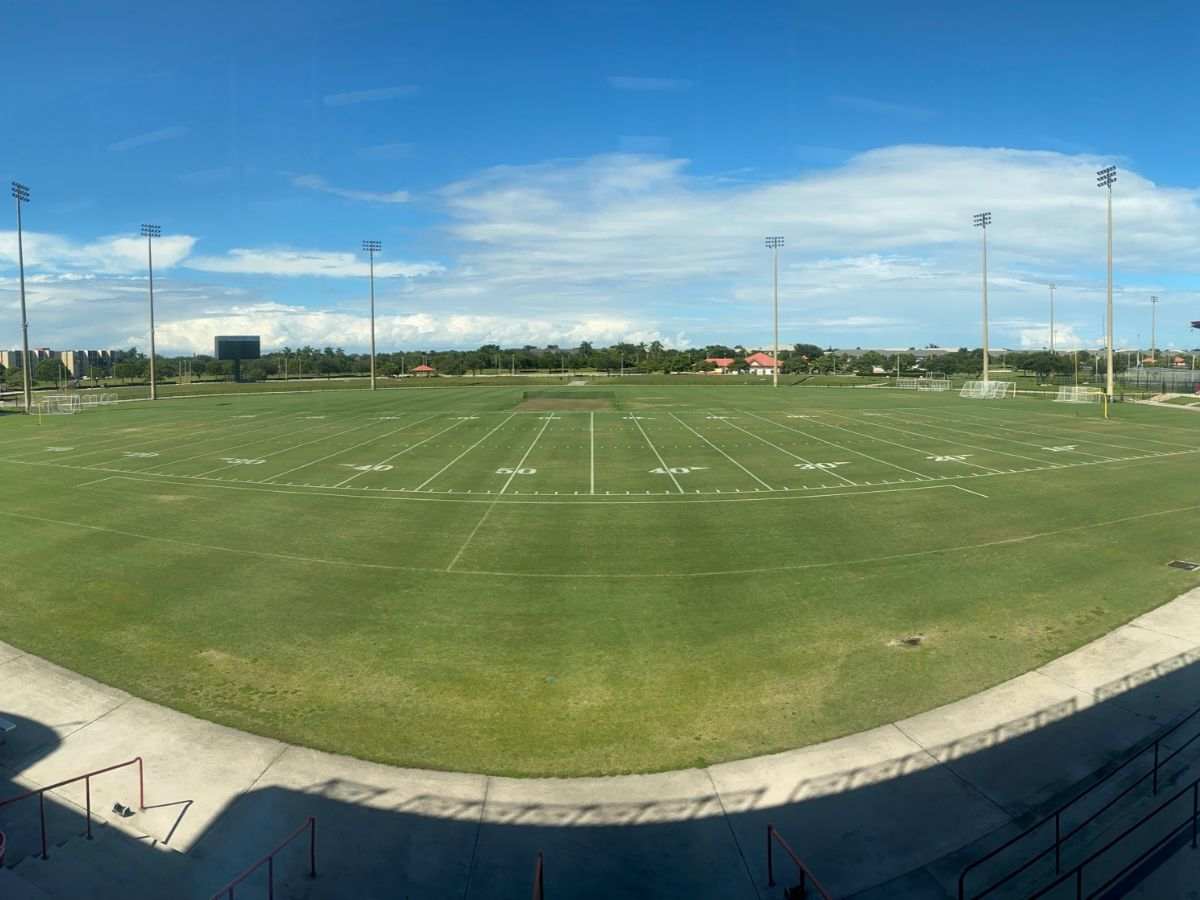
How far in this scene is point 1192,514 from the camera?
88.8 feet

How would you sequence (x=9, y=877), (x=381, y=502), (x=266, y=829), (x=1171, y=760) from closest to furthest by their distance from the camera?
1. (x=9, y=877)
2. (x=266, y=829)
3. (x=1171, y=760)
4. (x=381, y=502)

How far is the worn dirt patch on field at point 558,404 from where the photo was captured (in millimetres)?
72438

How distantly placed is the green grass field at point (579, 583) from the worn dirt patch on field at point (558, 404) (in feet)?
94.3

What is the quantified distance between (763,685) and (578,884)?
5.94 meters

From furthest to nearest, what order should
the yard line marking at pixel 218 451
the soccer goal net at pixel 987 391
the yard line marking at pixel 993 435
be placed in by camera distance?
the soccer goal net at pixel 987 391 → the yard line marking at pixel 993 435 → the yard line marking at pixel 218 451

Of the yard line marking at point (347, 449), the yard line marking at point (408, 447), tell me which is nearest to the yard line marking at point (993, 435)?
the yard line marking at point (408, 447)

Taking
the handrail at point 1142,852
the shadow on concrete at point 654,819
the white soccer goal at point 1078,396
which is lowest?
the shadow on concrete at point 654,819

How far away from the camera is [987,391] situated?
86.8m

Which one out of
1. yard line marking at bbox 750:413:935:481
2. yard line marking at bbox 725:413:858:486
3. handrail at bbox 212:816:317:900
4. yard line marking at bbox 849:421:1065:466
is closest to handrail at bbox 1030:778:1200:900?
handrail at bbox 212:816:317:900

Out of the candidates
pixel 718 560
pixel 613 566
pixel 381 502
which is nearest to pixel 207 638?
pixel 613 566

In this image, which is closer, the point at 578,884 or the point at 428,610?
the point at 578,884

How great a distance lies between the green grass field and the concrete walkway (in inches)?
25.6

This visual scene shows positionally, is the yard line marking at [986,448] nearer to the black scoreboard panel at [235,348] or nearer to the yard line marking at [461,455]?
the yard line marking at [461,455]

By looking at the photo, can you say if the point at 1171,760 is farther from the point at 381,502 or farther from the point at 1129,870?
the point at 381,502
